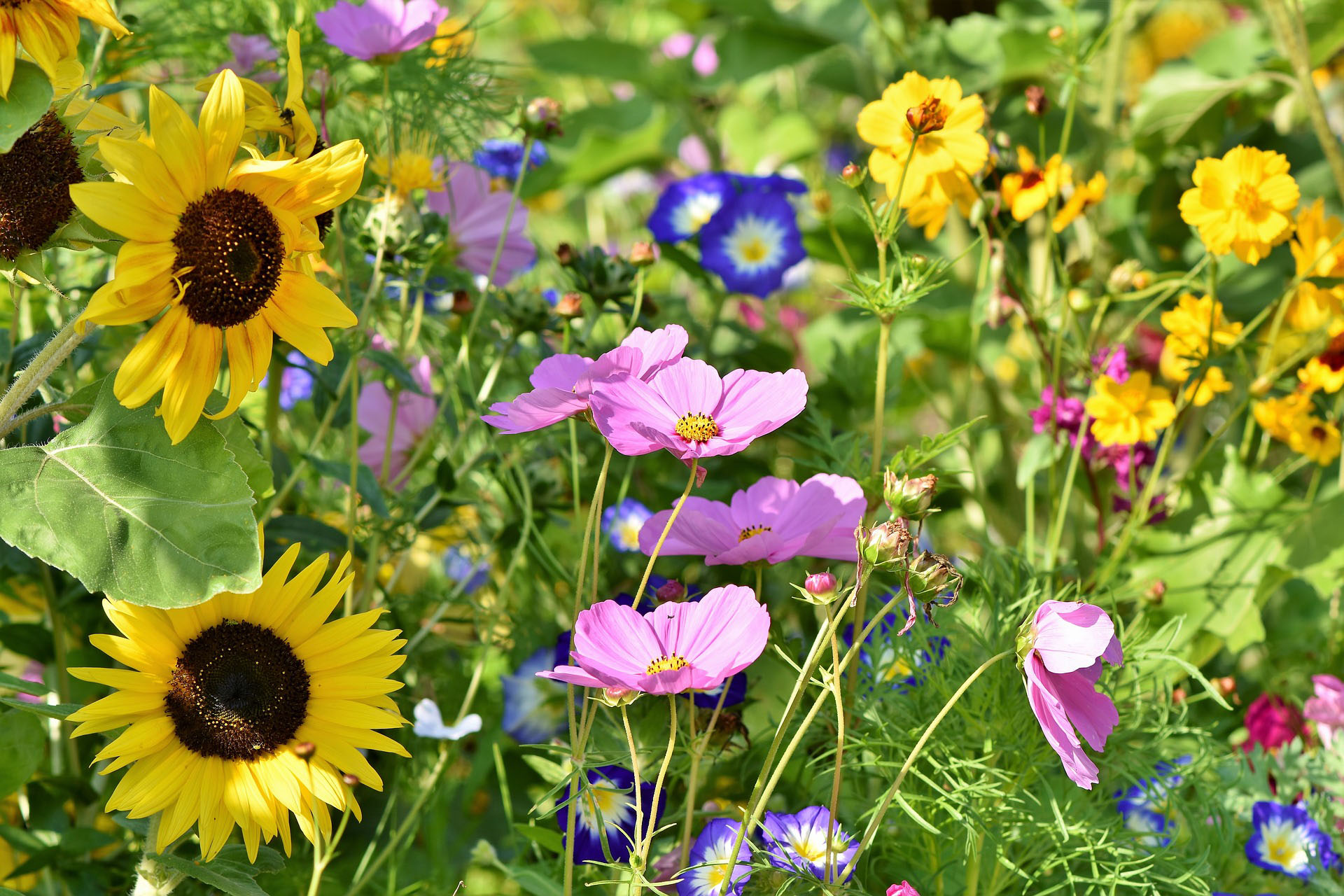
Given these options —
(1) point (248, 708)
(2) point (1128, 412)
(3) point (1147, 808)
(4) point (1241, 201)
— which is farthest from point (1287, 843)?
(1) point (248, 708)

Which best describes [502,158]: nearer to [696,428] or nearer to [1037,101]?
[1037,101]

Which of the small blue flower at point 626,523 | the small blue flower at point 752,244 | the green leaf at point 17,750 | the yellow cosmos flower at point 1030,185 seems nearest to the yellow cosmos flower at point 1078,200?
the yellow cosmos flower at point 1030,185

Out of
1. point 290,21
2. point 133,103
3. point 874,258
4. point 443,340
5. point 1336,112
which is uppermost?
point 290,21

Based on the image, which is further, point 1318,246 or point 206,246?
point 1318,246

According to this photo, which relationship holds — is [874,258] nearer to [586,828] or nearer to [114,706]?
[586,828]

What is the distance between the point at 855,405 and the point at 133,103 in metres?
0.77

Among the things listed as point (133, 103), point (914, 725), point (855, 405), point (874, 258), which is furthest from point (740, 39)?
point (914, 725)

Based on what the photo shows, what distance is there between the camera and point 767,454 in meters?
1.02

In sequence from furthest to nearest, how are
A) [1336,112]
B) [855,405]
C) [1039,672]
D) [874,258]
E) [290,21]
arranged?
[1336,112] < [874,258] < [855,405] < [290,21] < [1039,672]

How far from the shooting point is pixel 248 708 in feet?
1.71

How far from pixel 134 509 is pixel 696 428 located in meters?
0.24

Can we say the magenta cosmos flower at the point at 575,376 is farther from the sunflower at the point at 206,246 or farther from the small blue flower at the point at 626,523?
the small blue flower at the point at 626,523

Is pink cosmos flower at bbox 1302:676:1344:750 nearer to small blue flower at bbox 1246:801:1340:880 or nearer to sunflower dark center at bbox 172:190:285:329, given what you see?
small blue flower at bbox 1246:801:1340:880

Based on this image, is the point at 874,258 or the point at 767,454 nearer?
the point at 767,454
